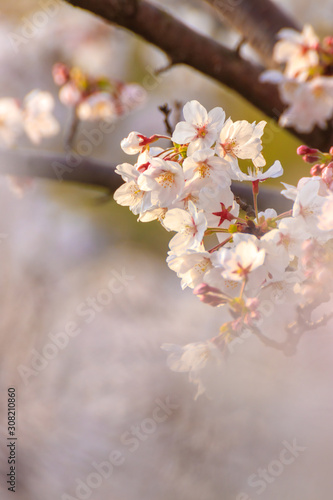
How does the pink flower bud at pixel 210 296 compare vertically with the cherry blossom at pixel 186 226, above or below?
below

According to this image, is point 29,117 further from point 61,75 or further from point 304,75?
point 304,75

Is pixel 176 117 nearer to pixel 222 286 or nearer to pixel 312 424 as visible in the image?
Result: pixel 222 286

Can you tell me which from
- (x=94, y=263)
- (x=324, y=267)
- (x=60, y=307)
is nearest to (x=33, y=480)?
(x=60, y=307)
